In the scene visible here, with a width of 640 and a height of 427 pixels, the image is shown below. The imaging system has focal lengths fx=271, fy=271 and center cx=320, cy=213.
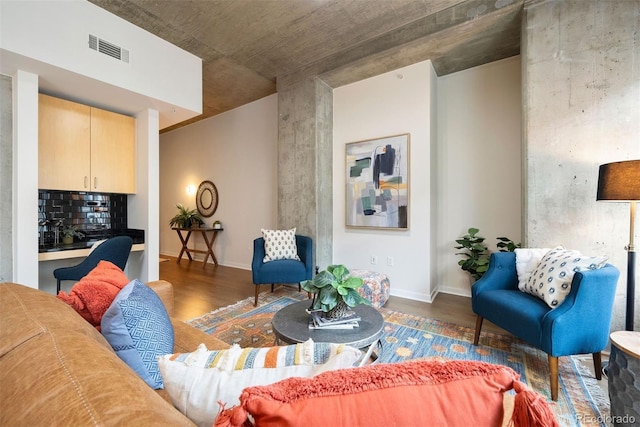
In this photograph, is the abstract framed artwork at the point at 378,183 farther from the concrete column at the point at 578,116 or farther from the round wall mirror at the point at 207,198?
the round wall mirror at the point at 207,198

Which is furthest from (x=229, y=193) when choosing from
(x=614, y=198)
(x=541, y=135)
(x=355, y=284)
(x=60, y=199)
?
(x=614, y=198)

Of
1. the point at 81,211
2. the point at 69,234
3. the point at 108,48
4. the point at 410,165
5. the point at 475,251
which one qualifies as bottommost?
the point at 475,251

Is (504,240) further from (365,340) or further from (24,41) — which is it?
(24,41)

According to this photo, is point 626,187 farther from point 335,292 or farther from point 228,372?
point 228,372

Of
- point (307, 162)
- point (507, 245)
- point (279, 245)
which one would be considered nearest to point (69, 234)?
point (279, 245)

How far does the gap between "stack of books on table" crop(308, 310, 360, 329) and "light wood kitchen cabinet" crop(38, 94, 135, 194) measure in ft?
9.80

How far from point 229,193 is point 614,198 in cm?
535

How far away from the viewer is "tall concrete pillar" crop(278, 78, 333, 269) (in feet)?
12.7

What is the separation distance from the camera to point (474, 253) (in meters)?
3.24

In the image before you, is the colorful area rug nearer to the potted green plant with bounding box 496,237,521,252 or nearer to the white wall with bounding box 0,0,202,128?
the potted green plant with bounding box 496,237,521,252

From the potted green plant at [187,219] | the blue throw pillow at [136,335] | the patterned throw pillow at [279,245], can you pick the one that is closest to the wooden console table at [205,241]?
the potted green plant at [187,219]

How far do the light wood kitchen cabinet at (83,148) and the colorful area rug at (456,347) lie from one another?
1.96 meters

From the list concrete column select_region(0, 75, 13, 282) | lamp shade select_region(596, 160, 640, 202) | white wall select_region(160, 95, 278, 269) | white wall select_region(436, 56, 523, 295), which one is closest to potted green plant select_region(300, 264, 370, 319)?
lamp shade select_region(596, 160, 640, 202)

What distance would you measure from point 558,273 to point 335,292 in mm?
1545
